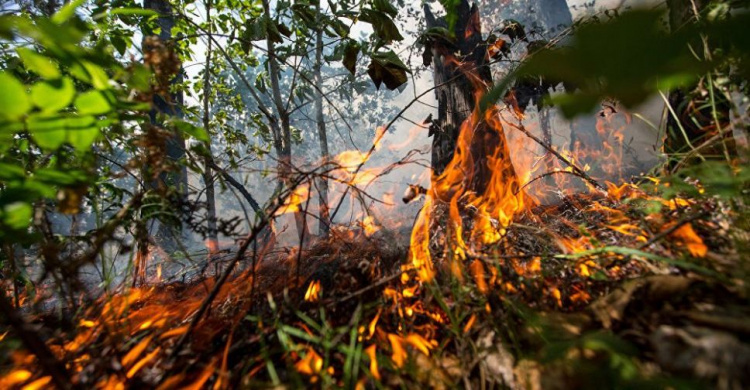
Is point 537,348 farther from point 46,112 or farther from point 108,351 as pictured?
point 46,112

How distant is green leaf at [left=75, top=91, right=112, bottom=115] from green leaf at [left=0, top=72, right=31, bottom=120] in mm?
126

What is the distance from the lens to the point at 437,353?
3.24ft

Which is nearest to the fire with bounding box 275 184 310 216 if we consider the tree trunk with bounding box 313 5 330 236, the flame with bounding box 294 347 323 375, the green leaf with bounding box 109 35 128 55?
the tree trunk with bounding box 313 5 330 236

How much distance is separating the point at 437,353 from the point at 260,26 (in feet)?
8.35

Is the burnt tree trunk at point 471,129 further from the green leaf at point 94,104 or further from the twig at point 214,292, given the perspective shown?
the green leaf at point 94,104

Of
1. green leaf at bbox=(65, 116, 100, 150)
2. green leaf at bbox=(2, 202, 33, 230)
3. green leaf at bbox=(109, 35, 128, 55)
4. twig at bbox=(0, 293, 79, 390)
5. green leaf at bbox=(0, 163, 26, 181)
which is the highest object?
green leaf at bbox=(109, 35, 128, 55)

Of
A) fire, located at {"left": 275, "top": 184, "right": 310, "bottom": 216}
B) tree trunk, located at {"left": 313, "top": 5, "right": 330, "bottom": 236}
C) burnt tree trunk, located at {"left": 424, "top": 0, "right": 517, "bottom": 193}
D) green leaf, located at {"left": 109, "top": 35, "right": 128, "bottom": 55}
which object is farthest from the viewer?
burnt tree trunk, located at {"left": 424, "top": 0, "right": 517, "bottom": 193}

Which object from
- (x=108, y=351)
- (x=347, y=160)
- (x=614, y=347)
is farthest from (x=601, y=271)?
(x=108, y=351)

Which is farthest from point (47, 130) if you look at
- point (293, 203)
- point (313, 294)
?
point (313, 294)

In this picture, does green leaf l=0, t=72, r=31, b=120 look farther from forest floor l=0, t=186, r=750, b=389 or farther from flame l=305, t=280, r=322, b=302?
flame l=305, t=280, r=322, b=302

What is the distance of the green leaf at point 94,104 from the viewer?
0.93 meters

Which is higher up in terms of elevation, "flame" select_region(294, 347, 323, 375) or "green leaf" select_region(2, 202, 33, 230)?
"green leaf" select_region(2, 202, 33, 230)

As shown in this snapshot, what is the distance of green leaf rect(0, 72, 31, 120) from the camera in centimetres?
78

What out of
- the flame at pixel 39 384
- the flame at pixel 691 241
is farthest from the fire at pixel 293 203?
the flame at pixel 691 241
